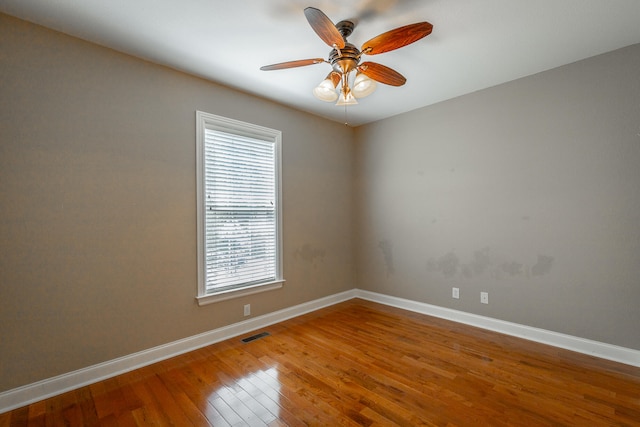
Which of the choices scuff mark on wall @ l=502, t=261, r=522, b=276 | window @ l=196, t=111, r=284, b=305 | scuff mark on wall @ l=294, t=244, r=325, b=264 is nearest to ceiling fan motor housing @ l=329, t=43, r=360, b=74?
window @ l=196, t=111, r=284, b=305

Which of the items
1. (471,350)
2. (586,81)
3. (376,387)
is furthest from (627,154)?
(376,387)

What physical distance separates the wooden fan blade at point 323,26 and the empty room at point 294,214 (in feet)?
0.06

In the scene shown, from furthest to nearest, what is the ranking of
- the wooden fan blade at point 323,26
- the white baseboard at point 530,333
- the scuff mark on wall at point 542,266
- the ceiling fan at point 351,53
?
the scuff mark on wall at point 542,266, the white baseboard at point 530,333, the ceiling fan at point 351,53, the wooden fan blade at point 323,26

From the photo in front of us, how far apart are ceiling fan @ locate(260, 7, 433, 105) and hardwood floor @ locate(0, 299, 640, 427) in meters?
2.26

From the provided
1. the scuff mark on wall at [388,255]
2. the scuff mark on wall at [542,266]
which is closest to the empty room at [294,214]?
the scuff mark on wall at [542,266]

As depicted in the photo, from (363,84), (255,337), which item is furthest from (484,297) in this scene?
(363,84)

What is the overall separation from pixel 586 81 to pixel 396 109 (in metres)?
1.89

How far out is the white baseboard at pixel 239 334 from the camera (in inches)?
82.9

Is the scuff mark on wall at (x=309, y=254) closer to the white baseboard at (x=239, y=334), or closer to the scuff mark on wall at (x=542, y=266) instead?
the white baseboard at (x=239, y=334)

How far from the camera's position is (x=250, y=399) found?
2092 mm

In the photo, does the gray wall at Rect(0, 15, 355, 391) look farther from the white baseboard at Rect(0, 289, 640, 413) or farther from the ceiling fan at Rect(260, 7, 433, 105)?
the ceiling fan at Rect(260, 7, 433, 105)

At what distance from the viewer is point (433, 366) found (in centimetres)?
250

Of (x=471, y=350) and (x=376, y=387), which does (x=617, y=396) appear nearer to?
(x=471, y=350)

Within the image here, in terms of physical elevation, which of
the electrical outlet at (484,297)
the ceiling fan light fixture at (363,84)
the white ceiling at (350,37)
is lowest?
the electrical outlet at (484,297)
